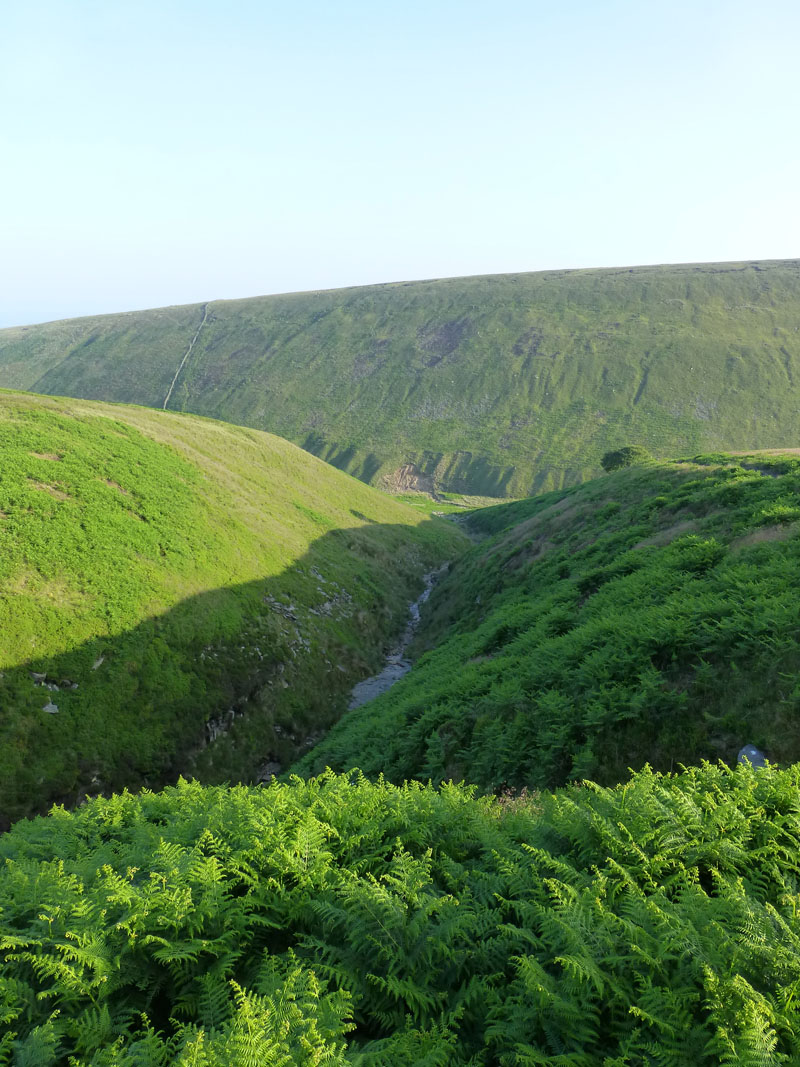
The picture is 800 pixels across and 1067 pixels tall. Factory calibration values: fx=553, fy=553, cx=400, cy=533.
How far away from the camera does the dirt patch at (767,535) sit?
20.0m

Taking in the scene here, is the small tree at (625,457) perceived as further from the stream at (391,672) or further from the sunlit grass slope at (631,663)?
the sunlit grass slope at (631,663)

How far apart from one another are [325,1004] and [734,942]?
4375 mm

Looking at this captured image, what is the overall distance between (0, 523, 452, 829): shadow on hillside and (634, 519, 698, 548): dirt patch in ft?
64.8

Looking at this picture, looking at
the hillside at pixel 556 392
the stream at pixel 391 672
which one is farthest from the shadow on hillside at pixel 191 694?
the hillside at pixel 556 392

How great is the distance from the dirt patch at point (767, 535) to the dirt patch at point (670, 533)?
379 centimetres

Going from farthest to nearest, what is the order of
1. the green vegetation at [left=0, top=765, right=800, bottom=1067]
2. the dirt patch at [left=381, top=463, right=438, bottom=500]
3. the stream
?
the dirt patch at [left=381, top=463, right=438, bottom=500], the stream, the green vegetation at [left=0, top=765, right=800, bottom=1067]

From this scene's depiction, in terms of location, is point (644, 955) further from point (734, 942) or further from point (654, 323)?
point (654, 323)

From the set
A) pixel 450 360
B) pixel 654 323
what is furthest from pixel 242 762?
pixel 654 323

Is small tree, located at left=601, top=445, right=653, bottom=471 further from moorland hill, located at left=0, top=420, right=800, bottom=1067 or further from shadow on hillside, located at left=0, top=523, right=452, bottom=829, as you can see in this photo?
shadow on hillside, located at left=0, top=523, right=452, bottom=829

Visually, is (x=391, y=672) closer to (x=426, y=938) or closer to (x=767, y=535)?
(x=767, y=535)

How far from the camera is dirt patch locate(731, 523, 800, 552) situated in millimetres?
20025

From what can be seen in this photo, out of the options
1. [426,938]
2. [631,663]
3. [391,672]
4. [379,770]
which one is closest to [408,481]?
[391,672]

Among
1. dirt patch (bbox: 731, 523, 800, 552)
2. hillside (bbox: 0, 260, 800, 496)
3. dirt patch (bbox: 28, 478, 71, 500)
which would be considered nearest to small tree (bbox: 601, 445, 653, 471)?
dirt patch (bbox: 731, 523, 800, 552)

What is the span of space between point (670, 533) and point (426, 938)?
2410 cm
